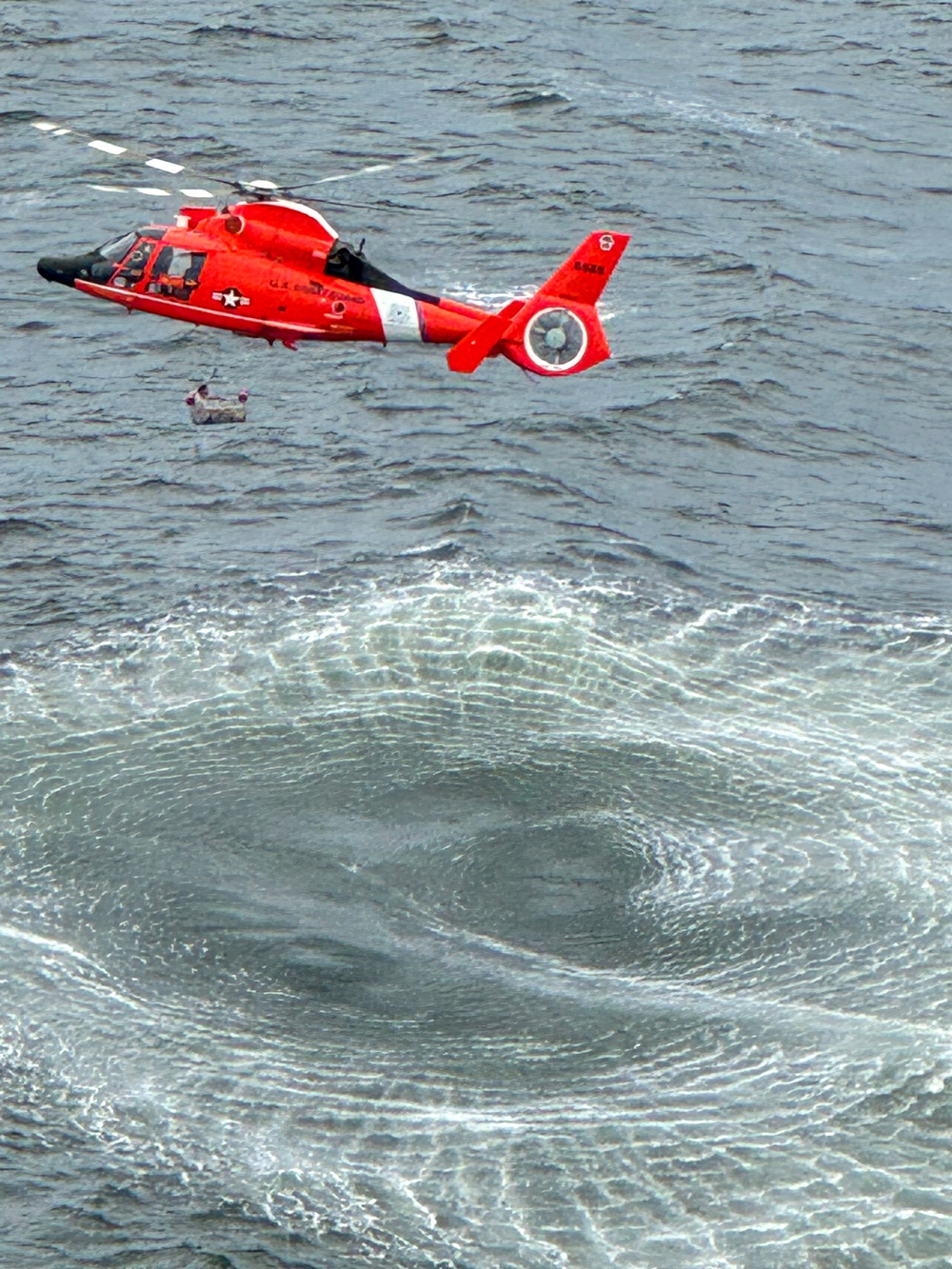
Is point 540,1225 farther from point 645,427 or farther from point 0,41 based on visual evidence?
point 0,41

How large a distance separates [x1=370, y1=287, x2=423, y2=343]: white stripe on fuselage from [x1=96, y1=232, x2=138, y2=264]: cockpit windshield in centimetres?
636

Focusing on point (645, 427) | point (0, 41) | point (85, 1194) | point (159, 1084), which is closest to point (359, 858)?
point (159, 1084)

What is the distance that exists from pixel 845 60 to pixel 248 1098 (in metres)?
58.3

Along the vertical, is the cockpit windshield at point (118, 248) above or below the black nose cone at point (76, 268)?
above

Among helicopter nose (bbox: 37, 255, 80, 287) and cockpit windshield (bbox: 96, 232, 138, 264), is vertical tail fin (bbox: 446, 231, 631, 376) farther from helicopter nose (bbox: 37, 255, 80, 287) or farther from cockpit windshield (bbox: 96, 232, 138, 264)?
helicopter nose (bbox: 37, 255, 80, 287)

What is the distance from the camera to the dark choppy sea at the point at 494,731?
119 feet

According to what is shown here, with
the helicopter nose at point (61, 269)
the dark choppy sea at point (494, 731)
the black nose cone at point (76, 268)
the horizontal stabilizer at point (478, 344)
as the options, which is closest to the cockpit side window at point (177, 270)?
the black nose cone at point (76, 268)

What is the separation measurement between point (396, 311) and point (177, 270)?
562 cm

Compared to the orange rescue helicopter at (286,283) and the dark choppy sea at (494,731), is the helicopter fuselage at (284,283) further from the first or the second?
the dark choppy sea at (494,731)

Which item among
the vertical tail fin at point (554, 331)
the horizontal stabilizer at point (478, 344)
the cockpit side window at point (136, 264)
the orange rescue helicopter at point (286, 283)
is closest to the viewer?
the horizontal stabilizer at point (478, 344)

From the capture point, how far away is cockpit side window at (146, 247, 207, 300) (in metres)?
51.4

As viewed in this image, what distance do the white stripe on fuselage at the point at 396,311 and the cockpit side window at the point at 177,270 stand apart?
446 centimetres

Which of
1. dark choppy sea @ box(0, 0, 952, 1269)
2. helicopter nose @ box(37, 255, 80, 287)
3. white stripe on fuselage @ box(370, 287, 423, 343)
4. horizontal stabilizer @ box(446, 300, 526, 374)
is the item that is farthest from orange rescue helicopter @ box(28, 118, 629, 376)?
dark choppy sea @ box(0, 0, 952, 1269)

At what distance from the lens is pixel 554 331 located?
49594 millimetres
